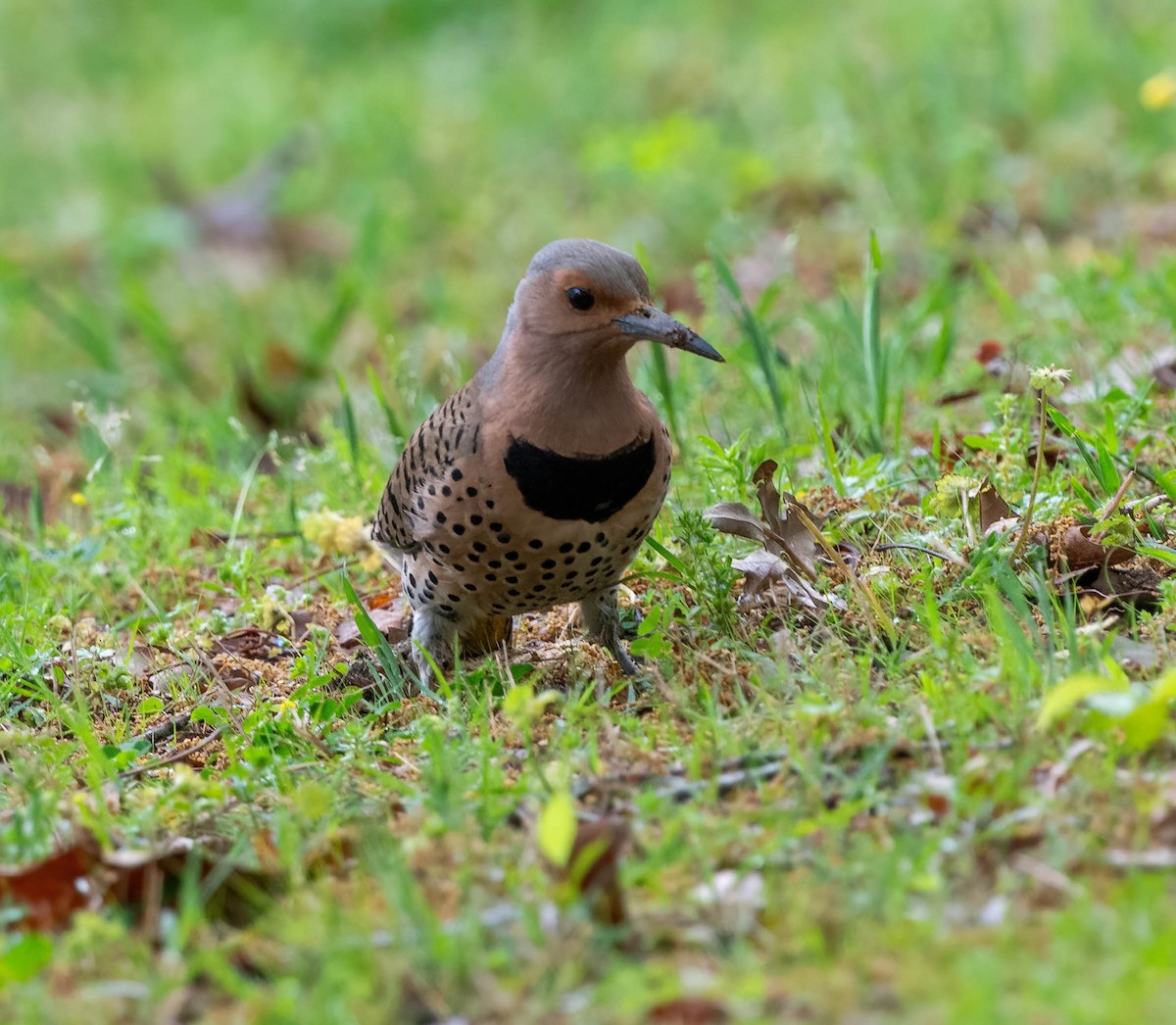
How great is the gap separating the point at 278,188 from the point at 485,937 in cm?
847

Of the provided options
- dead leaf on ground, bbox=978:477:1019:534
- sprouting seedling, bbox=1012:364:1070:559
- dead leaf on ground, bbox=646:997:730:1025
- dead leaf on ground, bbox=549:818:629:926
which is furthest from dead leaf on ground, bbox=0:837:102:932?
dead leaf on ground, bbox=978:477:1019:534

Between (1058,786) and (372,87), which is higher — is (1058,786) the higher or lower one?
the lower one

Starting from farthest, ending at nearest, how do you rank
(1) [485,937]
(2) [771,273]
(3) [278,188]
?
(3) [278,188], (2) [771,273], (1) [485,937]

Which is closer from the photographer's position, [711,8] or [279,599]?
[279,599]

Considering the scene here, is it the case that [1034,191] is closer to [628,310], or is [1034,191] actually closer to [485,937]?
[628,310]

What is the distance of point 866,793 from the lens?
3.10m

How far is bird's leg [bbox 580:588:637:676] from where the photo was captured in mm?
4289

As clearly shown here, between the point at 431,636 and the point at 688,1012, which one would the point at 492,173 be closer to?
the point at 431,636

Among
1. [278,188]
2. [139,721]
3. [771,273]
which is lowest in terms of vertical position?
[139,721]

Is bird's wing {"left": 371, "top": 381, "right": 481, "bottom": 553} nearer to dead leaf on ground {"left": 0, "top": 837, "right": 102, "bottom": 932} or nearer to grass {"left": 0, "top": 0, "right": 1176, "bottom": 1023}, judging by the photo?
grass {"left": 0, "top": 0, "right": 1176, "bottom": 1023}

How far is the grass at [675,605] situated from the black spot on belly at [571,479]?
0.78 ft

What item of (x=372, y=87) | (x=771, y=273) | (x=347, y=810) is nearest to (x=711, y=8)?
(x=372, y=87)

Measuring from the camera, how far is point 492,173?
10.0 metres

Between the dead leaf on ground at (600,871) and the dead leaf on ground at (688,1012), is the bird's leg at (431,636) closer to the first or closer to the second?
Answer: the dead leaf on ground at (600,871)
